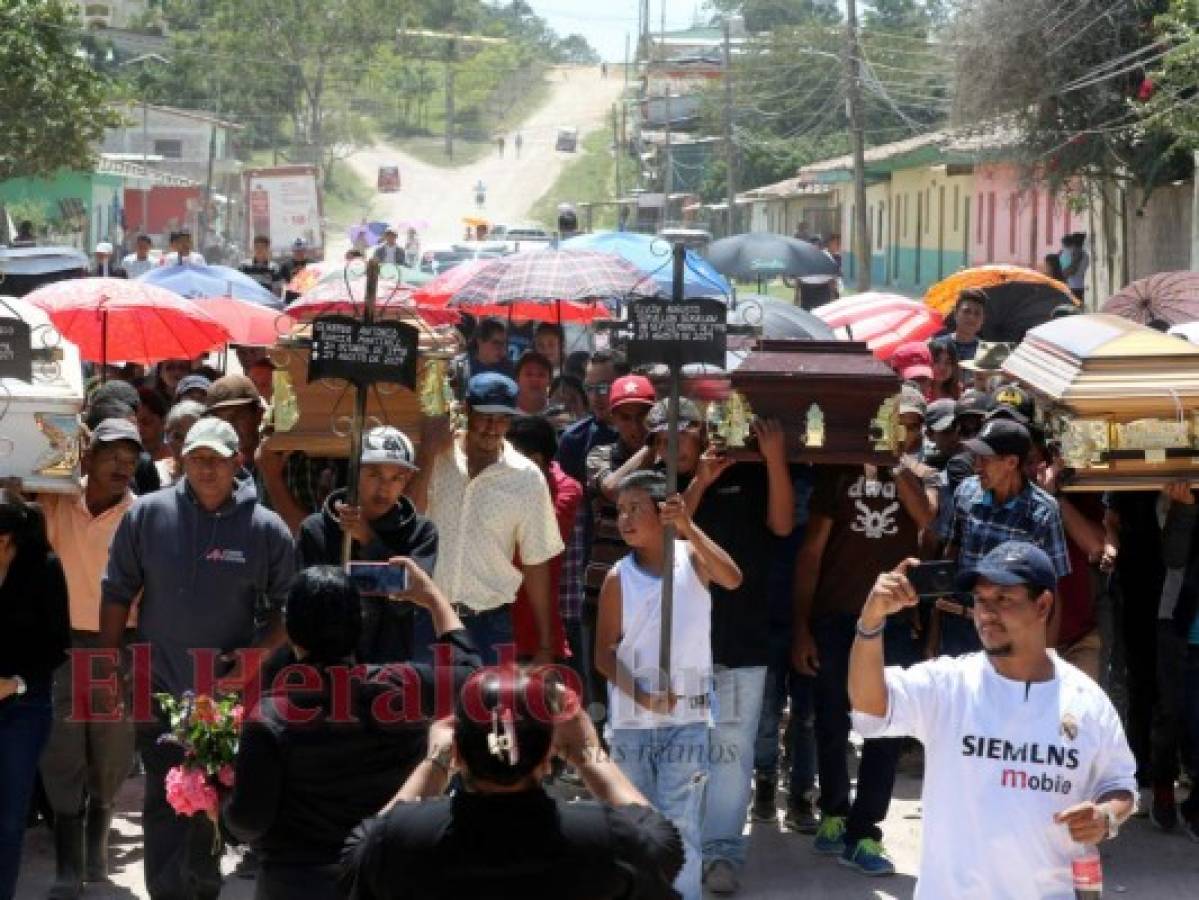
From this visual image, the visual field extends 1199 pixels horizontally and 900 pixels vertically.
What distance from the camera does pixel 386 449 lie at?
7.82 m

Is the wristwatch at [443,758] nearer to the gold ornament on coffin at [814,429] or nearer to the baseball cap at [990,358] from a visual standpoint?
the gold ornament on coffin at [814,429]

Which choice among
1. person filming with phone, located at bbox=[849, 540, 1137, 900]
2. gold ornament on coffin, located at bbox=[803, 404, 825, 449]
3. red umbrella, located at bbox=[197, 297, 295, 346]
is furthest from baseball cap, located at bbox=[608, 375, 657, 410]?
red umbrella, located at bbox=[197, 297, 295, 346]

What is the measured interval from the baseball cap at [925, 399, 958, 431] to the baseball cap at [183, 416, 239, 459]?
3.62 meters

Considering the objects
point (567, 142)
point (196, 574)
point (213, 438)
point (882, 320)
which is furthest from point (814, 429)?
point (567, 142)

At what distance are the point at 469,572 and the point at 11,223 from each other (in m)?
45.6

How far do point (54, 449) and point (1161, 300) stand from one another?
21.8 feet

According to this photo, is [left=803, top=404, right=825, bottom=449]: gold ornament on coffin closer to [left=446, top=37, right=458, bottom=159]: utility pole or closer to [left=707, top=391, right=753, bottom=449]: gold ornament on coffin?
[left=707, top=391, right=753, bottom=449]: gold ornament on coffin

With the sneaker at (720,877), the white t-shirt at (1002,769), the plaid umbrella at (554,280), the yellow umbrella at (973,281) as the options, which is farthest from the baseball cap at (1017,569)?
the yellow umbrella at (973,281)

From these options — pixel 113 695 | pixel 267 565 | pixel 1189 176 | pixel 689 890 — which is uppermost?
pixel 1189 176

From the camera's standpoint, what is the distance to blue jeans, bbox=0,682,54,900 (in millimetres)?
7836

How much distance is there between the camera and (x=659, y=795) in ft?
26.3

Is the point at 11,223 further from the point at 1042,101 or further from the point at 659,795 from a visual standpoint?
the point at 659,795

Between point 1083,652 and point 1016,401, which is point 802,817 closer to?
point 1083,652

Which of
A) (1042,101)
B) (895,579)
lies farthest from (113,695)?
(1042,101)
